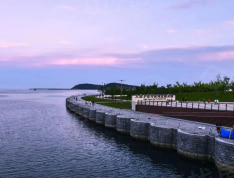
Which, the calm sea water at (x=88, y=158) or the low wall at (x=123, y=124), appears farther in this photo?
the low wall at (x=123, y=124)

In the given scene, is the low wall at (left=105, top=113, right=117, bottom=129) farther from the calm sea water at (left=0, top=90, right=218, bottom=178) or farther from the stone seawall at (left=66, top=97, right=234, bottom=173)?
the calm sea water at (left=0, top=90, right=218, bottom=178)

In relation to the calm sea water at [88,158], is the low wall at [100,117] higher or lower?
higher

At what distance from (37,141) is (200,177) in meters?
23.1

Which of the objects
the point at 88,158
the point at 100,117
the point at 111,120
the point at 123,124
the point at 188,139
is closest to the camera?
the point at 188,139

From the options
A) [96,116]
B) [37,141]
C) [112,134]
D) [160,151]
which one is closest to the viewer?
[160,151]

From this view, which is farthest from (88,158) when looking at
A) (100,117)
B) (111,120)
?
(100,117)

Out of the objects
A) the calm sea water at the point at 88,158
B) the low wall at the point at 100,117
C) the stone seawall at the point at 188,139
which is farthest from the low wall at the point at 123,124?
the low wall at the point at 100,117

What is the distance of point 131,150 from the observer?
98.6 feet

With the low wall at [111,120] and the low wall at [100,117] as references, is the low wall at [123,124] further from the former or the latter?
the low wall at [100,117]

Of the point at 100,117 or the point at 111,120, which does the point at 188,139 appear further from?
the point at 100,117

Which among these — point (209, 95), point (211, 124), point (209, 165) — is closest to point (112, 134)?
point (211, 124)

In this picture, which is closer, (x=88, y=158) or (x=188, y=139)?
(x=188, y=139)

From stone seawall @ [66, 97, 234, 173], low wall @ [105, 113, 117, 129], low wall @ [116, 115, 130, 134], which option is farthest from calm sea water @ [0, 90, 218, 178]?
low wall @ [105, 113, 117, 129]

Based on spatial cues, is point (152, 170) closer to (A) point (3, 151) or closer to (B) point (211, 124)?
(B) point (211, 124)
